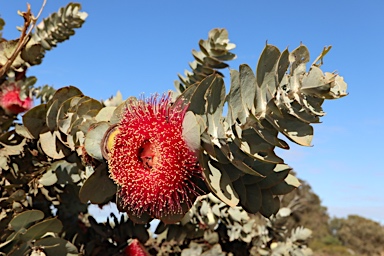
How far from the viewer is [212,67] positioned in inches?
87.4

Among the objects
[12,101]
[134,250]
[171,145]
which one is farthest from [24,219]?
[12,101]

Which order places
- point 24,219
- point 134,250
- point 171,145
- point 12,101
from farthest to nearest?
1. point 12,101
2. point 134,250
3. point 24,219
4. point 171,145

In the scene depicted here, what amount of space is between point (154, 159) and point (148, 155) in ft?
0.07

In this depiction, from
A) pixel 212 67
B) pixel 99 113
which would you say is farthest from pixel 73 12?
pixel 99 113

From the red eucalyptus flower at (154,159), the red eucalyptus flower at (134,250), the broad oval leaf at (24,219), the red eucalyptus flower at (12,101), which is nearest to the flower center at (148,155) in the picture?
the red eucalyptus flower at (154,159)

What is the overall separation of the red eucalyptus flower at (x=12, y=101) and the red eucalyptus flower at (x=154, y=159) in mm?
1202

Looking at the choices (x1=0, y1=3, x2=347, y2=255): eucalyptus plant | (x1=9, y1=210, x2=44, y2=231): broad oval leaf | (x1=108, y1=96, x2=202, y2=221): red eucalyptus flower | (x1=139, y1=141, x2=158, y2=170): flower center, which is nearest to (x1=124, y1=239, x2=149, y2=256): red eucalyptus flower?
(x1=0, y1=3, x2=347, y2=255): eucalyptus plant

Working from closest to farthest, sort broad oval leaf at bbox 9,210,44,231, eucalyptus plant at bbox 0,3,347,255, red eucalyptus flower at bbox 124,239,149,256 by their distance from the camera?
1. eucalyptus plant at bbox 0,3,347,255
2. broad oval leaf at bbox 9,210,44,231
3. red eucalyptus flower at bbox 124,239,149,256

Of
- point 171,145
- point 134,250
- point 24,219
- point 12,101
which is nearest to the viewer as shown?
point 171,145

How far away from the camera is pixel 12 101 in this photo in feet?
7.47

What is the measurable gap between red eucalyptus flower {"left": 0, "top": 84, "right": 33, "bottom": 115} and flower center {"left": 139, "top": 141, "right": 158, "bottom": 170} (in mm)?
1278

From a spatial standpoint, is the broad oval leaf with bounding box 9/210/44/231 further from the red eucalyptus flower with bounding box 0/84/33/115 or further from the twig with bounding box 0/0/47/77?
the red eucalyptus flower with bounding box 0/84/33/115

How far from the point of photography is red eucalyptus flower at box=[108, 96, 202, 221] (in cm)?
117

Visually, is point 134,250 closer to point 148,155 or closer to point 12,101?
point 148,155
